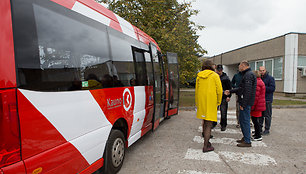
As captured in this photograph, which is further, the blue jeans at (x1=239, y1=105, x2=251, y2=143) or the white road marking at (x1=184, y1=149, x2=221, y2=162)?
the blue jeans at (x1=239, y1=105, x2=251, y2=143)

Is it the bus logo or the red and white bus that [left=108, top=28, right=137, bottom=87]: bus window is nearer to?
the red and white bus

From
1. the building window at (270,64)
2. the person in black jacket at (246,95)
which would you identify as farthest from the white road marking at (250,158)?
the building window at (270,64)

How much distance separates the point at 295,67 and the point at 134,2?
40.2 feet

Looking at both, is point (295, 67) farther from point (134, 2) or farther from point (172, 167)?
point (172, 167)

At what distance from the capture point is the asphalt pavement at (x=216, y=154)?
3.51 meters

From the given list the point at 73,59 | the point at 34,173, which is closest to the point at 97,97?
the point at 73,59

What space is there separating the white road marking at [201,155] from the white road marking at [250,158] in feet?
0.61

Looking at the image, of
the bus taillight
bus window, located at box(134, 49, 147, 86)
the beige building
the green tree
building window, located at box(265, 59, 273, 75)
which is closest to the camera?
the bus taillight

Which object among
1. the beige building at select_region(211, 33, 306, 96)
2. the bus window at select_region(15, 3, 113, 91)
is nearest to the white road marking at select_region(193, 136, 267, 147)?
the bus window at select_region(15, 3, 113, 91)

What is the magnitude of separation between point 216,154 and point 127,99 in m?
2.21

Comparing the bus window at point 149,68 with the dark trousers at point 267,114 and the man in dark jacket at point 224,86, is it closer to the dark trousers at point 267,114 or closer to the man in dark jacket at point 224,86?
the man in dark jacket at point 224,86

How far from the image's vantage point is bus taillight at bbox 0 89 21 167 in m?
1.61

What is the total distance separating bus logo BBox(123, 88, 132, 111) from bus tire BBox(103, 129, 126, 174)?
0.46m

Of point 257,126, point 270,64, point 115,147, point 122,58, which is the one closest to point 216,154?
point 257,126
